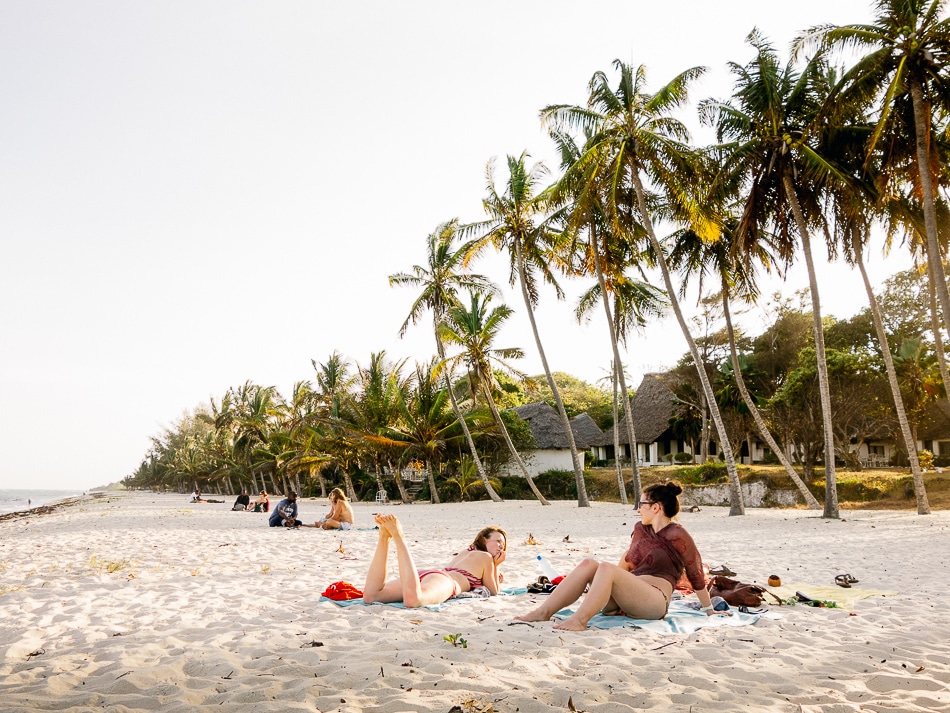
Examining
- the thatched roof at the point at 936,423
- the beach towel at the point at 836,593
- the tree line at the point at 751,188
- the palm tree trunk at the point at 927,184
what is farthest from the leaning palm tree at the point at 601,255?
the thatched roof at the point at 936,423

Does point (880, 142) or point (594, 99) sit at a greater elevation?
point (594, 99)

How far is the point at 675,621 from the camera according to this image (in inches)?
179

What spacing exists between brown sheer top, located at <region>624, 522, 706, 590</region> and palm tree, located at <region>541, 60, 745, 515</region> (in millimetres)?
10921

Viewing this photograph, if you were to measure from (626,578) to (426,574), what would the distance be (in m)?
1.71

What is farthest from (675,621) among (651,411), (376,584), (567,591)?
(651,411)

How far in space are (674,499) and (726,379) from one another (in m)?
26.4

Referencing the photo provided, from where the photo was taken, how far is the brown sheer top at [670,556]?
460cm

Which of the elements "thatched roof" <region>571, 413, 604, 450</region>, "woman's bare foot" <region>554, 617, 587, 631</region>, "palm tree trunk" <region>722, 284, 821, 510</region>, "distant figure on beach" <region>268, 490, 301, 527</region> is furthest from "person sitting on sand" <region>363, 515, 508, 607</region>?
"thatched roof" <region>571, 413, 604, 450</region>

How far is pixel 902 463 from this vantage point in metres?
29.6

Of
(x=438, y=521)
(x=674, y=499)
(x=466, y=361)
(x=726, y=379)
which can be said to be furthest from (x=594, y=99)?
(x=726, y=379)

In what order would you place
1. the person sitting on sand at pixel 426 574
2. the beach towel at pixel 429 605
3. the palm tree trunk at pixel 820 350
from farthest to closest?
the palm tree trunk at pixel 820 350 < the beach towel at pixel 429 605 < the person sitting on sand at pixel 426 574

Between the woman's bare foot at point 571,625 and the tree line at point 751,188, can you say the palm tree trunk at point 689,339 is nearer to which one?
the tree line at point 751,188

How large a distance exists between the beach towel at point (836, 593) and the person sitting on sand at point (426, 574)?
8.41 feet

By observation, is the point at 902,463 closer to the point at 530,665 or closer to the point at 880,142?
the point at 880,142
